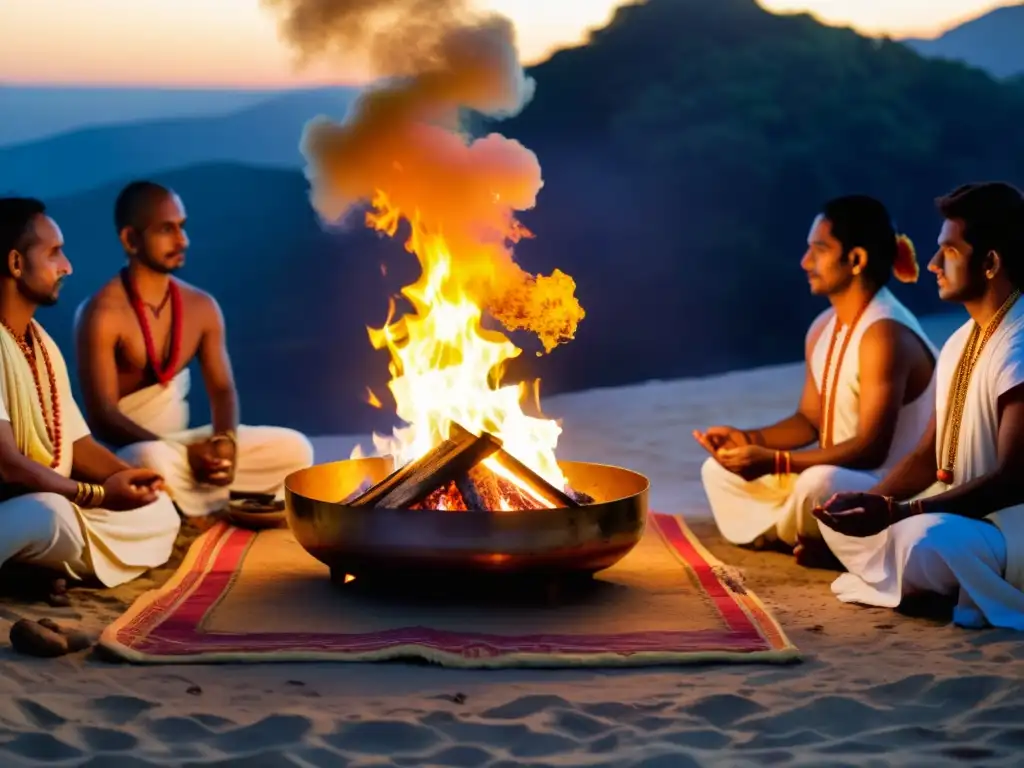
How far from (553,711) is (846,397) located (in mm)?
2617

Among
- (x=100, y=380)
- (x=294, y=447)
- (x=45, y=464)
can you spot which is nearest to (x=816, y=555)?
(x=294, y=447)

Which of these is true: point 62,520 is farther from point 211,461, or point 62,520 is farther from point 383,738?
point 383,738

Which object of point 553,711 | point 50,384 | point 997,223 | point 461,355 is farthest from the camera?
point 461,355

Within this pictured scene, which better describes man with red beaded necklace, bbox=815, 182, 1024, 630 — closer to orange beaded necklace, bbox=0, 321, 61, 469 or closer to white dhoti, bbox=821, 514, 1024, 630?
white dhoti, bbox=821, 514, 1024, 630

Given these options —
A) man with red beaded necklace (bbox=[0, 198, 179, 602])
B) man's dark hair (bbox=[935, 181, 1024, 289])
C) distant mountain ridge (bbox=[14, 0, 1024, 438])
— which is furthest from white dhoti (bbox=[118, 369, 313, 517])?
distant mountain ridge (bbox=[14, 0, 1024, 438])

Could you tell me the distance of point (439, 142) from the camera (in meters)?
5.76

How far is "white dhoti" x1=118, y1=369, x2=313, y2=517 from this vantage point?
233 inches

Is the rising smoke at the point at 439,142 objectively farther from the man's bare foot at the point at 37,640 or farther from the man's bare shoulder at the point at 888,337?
the man's bare foot at the point at 37,640

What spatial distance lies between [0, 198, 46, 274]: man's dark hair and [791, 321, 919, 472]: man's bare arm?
11.3ft

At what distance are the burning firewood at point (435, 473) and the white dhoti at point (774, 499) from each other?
154 cm

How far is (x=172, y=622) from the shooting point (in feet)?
13.9

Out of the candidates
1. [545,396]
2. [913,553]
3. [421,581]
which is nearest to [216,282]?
[545,396]

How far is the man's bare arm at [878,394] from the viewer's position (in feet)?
17.2

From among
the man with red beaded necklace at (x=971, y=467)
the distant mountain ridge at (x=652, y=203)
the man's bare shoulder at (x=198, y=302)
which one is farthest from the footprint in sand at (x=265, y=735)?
the distant mountain ridge at (x=652, y=203)
